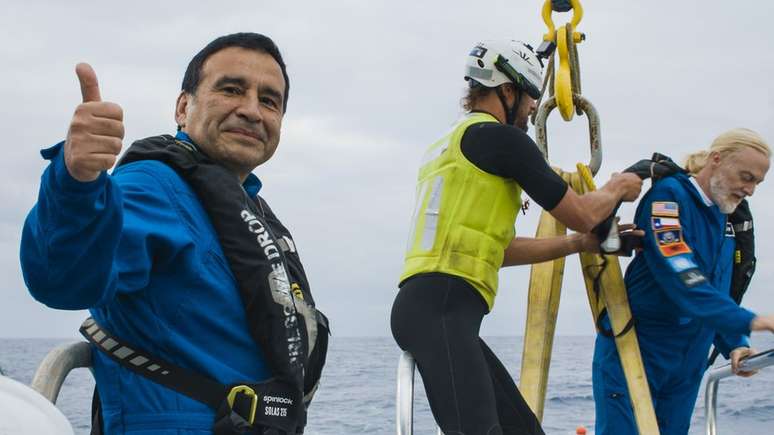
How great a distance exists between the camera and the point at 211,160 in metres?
2.18

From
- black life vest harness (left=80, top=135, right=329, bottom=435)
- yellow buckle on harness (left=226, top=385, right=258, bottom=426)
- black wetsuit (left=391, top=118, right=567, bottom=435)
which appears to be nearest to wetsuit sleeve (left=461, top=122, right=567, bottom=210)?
black wetsuit (left=391, top=118, right=567, bottom=435)

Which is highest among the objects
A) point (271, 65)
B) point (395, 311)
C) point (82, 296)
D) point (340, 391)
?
point (271, 65)

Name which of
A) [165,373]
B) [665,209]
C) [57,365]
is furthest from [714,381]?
[57,365]

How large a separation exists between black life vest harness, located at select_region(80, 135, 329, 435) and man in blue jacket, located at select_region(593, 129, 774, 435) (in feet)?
7.47

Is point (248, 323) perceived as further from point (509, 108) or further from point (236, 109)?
point (509, 108)

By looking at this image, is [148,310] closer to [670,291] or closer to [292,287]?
[292,287]

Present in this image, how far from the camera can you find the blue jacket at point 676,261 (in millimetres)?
3926

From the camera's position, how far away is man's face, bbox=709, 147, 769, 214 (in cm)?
404

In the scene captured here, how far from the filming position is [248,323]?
1.96 meters

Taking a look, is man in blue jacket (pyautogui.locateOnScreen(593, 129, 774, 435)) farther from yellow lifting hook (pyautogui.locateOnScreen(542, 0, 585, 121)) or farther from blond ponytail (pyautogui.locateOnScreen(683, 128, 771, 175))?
yellow lifting hook (pyautogui.locateOnScreen(542, 0, 585, 121))

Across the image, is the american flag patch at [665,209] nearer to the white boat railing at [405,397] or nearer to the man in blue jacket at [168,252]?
the white boat railing at [405,397]

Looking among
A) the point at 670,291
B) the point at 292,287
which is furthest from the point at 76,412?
the point at 292,287

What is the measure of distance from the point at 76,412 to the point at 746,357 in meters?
13.2

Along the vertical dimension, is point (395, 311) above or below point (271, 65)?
below
